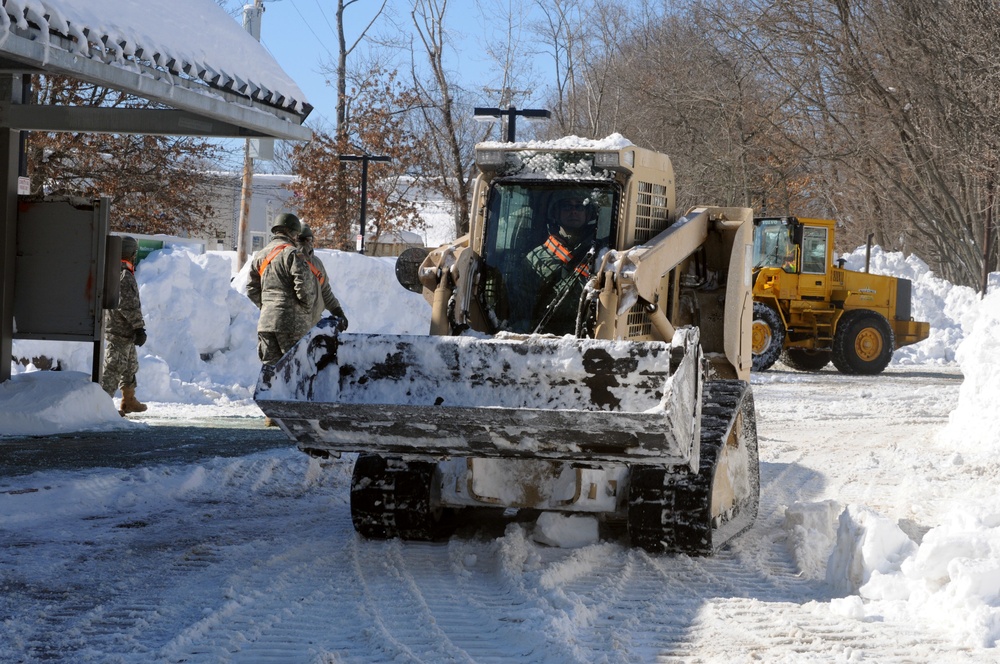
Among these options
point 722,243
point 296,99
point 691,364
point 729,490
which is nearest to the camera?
point 691,364

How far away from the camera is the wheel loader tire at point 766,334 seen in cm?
1980

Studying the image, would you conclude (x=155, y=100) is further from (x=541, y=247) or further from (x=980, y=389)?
(x=980, y=389)

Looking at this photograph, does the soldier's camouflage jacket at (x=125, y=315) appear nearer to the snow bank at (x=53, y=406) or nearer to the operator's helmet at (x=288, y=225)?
the snow bank at (x=53, y=406)

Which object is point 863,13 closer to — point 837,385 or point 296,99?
point 837,385

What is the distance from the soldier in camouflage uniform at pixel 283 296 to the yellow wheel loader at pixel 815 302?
35.2 feet

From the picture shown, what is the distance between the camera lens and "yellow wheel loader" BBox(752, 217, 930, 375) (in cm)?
2003

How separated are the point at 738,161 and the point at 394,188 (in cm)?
1094

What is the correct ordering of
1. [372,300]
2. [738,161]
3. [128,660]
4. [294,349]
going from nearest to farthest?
1. [128,660]
2. [294,349]
3. [372,300]
4. [738,161]

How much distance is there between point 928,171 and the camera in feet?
92.9

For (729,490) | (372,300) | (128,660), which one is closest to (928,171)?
(372,300)

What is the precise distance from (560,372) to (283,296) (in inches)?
220

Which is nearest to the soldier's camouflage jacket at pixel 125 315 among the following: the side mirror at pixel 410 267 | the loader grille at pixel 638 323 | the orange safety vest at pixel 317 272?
the orange safety vest at pixel 317 272

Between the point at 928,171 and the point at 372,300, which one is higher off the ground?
the point at 928,171

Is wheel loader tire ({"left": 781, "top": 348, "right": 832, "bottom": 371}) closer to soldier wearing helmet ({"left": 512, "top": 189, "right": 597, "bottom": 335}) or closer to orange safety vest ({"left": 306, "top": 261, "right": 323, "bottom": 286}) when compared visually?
orange safety vest ({"left": 306, "top": 261, "right": 323, "bottom": 286})
